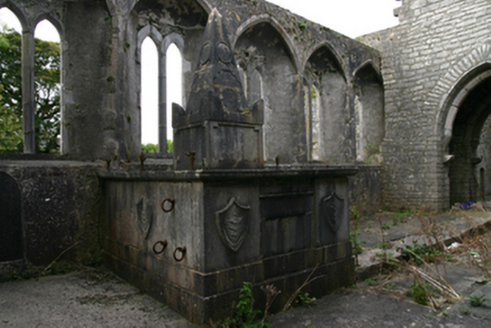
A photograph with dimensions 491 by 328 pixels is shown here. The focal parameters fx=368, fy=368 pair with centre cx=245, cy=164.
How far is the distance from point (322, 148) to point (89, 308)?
800 cm

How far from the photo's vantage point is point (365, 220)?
28.5 ft

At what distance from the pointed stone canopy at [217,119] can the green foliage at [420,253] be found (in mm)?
2360

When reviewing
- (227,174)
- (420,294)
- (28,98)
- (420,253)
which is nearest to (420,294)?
(420,294)

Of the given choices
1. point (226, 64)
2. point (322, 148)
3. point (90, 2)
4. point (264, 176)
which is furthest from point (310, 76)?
point (264, 176)

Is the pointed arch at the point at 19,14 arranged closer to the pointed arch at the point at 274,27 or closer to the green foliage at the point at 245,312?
the pointed arch at the point at 274,27

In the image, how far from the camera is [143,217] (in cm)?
361

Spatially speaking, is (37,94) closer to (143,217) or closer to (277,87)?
(277,87)

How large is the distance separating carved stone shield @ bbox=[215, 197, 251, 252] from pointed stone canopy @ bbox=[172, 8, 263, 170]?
57cm

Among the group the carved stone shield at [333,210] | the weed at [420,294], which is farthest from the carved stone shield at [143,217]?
the weed at [420,294]

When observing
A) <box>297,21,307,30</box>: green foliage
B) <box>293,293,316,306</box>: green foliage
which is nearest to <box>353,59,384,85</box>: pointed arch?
<box>297,21,307,30</box>: green foliage

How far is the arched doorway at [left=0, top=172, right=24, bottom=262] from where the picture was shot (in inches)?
155

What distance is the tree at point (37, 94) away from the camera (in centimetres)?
1224

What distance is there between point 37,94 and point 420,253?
43.4 feet

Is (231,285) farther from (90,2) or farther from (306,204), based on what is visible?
(90,2)
